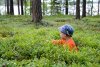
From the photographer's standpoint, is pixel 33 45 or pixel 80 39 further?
pixel 80 39

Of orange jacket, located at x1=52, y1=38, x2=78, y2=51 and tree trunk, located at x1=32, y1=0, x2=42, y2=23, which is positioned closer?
orange jacket, located at x1=52, y1=38, x2=78, y2=51

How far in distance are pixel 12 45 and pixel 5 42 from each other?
12.6 inches

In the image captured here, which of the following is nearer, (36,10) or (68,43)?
(68,43)

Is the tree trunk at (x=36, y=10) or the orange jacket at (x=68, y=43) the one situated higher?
the tree trunk at (x=36, y=10)

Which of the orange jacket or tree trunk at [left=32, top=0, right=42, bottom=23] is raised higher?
tree trunk at [left=32, top=0, right=42, bottom=23]

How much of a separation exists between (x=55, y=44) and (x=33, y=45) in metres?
0.59

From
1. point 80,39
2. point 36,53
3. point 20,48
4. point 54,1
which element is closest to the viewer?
point 36,53

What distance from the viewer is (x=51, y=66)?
5766 mm

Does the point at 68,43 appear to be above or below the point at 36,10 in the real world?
below

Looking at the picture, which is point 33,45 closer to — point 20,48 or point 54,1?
point 20,48

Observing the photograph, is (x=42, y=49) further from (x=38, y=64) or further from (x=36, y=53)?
(x=38, y=64)

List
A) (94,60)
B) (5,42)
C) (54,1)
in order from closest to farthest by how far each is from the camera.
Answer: (94,60), (5,42), (54,1)

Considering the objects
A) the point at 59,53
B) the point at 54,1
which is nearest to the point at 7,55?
the point at 59,53

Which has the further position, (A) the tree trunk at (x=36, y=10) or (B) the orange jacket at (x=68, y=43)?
(A) the tree trunk at (x=36, y=10)
